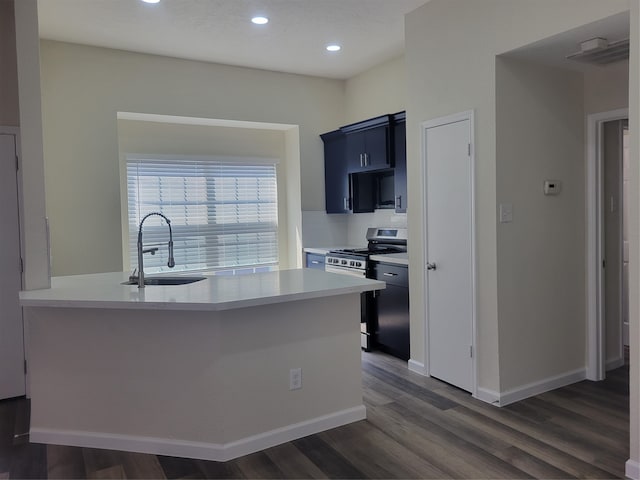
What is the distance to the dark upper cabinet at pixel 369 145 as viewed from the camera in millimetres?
4715

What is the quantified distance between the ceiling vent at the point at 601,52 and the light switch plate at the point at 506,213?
1040mm

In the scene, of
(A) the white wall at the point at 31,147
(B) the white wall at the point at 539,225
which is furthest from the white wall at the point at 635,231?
(A) the white wall at the point at 31,147

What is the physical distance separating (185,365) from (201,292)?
403 mm

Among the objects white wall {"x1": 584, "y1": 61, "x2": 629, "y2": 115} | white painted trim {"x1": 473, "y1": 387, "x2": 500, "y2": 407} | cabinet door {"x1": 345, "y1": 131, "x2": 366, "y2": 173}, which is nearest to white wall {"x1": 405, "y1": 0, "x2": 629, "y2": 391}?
white painted trim {"x1": 473, "y1": 387, "x2": 500, "y2": 407}

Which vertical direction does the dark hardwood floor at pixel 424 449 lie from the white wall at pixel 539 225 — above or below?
below

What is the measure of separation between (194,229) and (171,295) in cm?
301

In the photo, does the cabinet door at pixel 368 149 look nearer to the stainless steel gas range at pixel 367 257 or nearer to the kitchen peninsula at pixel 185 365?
the stainless steel gas range at pixel 367 257

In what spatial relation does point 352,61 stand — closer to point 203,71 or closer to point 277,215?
point 203,71

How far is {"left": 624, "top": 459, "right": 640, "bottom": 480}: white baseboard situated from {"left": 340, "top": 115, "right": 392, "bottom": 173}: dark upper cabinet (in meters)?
3.06

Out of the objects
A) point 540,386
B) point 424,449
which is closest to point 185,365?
point 424,449

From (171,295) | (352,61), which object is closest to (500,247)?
(171,295)

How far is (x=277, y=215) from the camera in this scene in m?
6.06

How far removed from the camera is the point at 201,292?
2672mm

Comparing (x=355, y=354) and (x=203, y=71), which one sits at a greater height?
(x=203, y=71)
